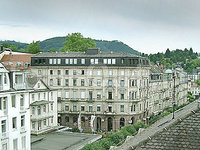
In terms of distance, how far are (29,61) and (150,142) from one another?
76.4 m

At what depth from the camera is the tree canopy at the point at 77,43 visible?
108625mm

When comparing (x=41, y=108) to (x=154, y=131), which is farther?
(x=41, y=108)

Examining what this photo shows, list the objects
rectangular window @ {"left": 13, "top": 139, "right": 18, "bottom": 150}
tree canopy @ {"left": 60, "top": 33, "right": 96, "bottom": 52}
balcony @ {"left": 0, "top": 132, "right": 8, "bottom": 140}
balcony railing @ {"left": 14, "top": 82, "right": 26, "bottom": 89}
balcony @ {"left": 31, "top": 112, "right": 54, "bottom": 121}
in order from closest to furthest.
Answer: balcony @ {"left": 0, "top": 132, "right": 8, "bottom": 140}
rectangular window @ {"left": 13, "top": 139, "right": 18, "bottom": 150}
balcony railing @ {"left": 14, "top": 82, "right": 26, "bottom": 89}
balcony @ {"left": 31, "top": 112, "right": 54, "bottom": 121}
tree canopy @ {"left": 60, "top": 33, "right": 96, "bottom": 52}

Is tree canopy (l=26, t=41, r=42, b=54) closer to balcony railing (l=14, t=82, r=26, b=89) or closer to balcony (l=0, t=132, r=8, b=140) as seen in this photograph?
balcony railing (l=14, t=82, r=26, b=89)

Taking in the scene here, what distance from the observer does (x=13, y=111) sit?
3400cm

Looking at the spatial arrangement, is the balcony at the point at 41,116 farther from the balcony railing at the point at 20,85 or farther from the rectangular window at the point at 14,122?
the rectangular window at the point at 14,122

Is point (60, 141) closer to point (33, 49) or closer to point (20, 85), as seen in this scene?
point (20, 85)

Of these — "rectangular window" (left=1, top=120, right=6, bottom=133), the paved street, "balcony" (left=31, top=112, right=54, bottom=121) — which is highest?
"rectangular window" (left=1, top=120, right=6, bottom=133)

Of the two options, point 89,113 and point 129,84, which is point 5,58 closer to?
point 89,113

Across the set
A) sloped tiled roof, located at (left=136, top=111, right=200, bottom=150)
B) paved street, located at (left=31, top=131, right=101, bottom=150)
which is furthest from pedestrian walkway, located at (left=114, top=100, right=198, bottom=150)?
paved street, located at (left=31, top=131, right=101, bottom=150)

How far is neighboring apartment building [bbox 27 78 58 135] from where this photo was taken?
2164 inches

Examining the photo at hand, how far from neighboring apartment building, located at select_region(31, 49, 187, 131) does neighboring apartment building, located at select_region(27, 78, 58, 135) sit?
16482mm

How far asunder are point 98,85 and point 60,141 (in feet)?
97.7

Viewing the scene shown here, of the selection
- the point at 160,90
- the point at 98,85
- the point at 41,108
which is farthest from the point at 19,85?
the point at 160,90
